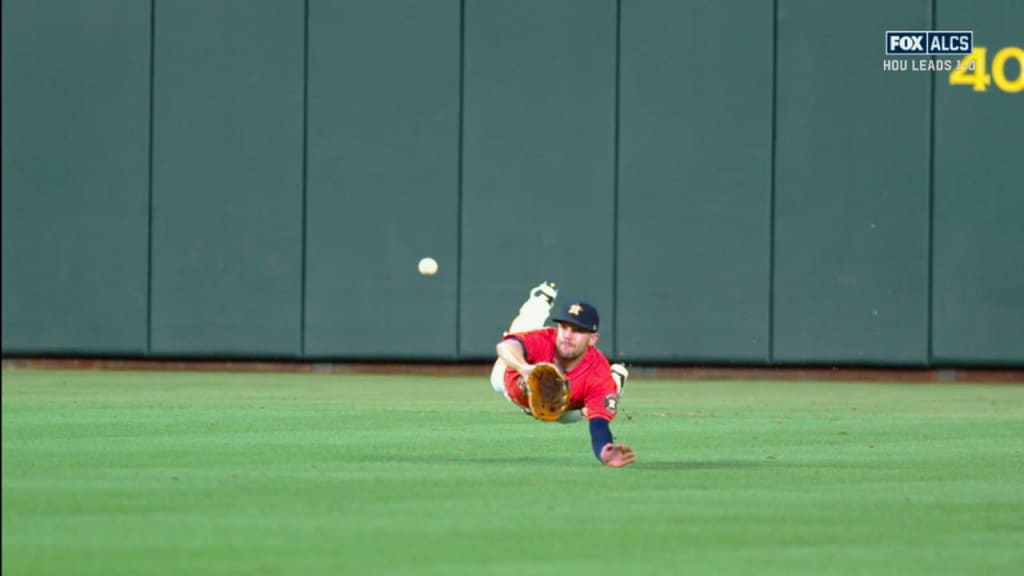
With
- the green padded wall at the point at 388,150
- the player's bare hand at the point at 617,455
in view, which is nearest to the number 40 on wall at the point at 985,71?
the green padded wall at the point at 388,150

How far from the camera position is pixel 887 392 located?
18797 mm

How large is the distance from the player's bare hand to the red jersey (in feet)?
0.91

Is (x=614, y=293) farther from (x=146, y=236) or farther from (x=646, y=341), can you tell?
(x=146, y=236)

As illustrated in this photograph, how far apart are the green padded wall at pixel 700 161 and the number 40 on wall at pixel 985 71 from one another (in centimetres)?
215

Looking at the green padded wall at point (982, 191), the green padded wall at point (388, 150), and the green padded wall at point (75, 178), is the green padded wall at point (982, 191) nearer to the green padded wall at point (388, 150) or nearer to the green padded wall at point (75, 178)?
the green padded wall at point (388, 150)

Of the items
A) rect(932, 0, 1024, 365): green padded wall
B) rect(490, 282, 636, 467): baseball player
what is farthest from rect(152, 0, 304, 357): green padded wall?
rect(490, 282, 636, 467): baseball player

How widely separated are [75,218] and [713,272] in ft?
24.6

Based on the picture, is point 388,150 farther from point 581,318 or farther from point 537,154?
point 581,318

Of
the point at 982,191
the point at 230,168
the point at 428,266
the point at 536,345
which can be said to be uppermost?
the point at 230,168

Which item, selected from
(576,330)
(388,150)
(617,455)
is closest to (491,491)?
(617,455)

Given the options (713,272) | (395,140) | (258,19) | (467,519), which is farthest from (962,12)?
(467,519)

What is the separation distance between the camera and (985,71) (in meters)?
20.5

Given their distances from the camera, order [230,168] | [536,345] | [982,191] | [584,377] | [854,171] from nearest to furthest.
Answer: [584,377] < [536,345] < [982,191] < [854,171] < [230,168]

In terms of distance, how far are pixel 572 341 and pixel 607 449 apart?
2.34 feet
